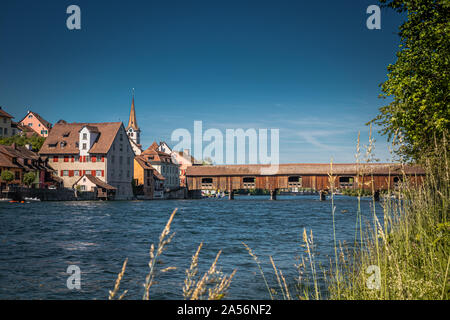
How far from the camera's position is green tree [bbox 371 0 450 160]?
10.2m

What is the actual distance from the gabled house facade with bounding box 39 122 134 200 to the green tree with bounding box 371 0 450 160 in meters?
45.4

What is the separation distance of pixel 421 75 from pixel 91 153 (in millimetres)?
47934

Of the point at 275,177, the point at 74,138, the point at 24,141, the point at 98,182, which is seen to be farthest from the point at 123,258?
the point at 24,141

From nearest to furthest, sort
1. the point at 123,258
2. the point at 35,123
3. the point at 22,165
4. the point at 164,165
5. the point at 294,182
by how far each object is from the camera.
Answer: the point at 123,258
the point at 22,165
the point at 294,182
the point at 164,165
the point at 35,123

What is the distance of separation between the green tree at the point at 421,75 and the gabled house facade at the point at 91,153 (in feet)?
149

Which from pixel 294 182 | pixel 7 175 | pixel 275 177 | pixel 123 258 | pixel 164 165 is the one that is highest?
pixel 164 165

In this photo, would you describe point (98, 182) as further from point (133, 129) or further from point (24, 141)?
point (133, 129)

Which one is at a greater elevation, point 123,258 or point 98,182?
point 98,182

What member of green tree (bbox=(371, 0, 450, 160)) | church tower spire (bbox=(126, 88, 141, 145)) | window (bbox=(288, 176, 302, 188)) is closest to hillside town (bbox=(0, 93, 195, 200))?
window (bbox=(288, 176, 302, 188))

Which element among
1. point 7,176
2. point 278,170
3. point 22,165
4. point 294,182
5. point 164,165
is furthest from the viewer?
point 164,165

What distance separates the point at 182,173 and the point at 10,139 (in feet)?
128

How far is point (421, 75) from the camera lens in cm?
1108

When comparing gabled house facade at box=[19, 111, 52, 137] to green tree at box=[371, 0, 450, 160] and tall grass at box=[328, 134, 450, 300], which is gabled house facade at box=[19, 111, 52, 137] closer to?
green tree at box=[371, 0, 450, 160]
